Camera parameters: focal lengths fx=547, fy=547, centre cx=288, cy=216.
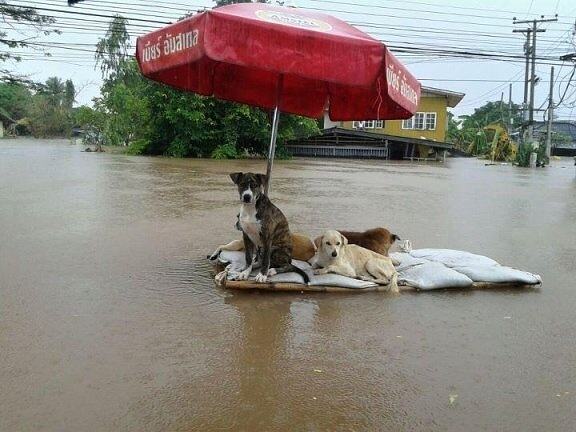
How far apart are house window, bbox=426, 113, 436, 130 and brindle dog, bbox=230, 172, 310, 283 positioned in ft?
135

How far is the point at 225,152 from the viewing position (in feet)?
104

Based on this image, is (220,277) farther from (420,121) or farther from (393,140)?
(420,121)

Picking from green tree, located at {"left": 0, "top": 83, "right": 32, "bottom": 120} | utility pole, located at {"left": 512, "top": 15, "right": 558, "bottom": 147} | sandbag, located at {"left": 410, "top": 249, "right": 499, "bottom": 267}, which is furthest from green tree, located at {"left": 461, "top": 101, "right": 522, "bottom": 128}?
sandbag, located at {"left": 410, "top": 249, "right": 499, "bottom": 267}

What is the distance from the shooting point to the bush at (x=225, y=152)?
31.5 meters

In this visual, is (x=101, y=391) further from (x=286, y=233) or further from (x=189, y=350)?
(x=286, y=233)

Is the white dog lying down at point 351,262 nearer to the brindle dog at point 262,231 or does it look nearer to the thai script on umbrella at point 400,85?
the brindle dog at point 262,231

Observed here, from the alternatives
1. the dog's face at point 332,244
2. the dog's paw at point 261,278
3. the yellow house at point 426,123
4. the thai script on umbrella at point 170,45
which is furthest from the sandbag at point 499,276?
the yellow house at point 426,123

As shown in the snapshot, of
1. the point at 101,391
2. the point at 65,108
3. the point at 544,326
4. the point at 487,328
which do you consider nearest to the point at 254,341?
the point at 101,391

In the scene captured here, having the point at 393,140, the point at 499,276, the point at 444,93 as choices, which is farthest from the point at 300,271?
the point at 444,93

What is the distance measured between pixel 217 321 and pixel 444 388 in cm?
181

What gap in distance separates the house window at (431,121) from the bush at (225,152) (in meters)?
19.1

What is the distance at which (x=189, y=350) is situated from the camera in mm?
3670

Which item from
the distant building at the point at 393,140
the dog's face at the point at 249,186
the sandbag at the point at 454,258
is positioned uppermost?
the distant building at the point at 393,140

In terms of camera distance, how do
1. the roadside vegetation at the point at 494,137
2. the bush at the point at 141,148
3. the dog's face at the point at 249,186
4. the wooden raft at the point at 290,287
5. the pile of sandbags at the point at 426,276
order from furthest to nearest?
1. the roadside vegetation at the point at 494,137
2. the bush at the point at 141,148
3. the pile of sandbags at the point at 426,276
4. the wooden raft at the point at 290,287
5. the dog's face at the point at 249,186
